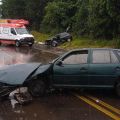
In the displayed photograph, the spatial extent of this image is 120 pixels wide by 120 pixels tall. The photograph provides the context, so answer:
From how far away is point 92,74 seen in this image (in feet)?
40.2

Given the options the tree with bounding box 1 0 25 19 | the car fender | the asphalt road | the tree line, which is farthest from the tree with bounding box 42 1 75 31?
the asphalt road

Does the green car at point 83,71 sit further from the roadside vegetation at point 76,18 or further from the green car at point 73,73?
the roadside vegetation at point 76,18

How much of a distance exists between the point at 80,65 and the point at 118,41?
75.4ft

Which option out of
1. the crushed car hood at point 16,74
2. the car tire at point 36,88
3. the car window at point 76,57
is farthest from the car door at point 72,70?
the crushed car hood at point 16,74

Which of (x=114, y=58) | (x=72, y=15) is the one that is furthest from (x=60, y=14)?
(x=114, y=58)

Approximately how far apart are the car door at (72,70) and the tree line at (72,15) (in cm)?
2163

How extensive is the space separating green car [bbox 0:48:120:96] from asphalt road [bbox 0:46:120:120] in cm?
40

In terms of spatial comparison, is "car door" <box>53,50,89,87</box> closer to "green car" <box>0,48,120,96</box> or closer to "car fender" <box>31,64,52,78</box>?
"green car" <box>0,48,120,96</box>

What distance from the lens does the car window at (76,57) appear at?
41.0 ft

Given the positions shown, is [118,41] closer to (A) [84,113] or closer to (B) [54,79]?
(B) [54,79]

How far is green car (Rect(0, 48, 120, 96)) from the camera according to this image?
479 inches

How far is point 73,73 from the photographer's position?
12.4m

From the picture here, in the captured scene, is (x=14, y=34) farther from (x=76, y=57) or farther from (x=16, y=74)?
(x=16, y=74)

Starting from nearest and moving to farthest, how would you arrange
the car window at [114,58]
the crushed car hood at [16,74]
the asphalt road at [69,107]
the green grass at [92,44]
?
the asphalt road at [69,107], the crushed car hood at [16,74], the car window at [114,58], the green grass at [92,44]
